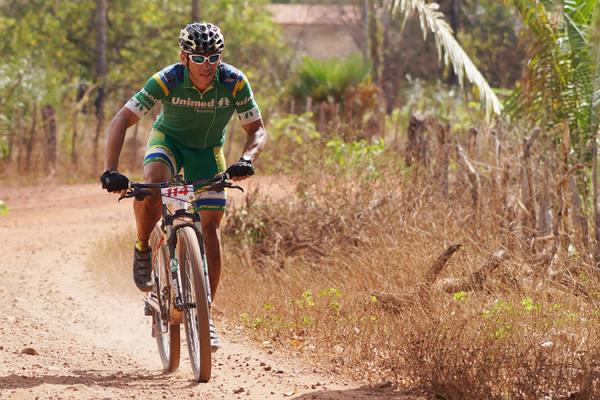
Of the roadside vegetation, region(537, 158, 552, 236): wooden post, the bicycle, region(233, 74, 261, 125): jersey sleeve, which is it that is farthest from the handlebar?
region(537, 158, 552, 236): wooden post

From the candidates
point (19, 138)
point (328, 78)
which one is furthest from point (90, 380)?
point (328, 78)

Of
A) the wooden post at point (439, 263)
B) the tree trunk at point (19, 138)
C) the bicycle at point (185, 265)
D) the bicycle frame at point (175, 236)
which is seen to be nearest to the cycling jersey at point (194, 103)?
the bicycle at point (185, 265)

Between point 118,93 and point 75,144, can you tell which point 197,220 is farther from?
point 118,93

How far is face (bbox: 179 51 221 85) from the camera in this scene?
6.17 metres

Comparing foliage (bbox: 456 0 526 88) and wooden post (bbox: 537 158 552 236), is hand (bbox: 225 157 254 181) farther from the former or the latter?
foliage (bbox: 456 0 526 88)

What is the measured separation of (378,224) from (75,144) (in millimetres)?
10556

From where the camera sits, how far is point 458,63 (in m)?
9.44

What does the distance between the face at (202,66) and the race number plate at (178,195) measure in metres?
0.65

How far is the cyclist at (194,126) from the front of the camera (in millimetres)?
6176

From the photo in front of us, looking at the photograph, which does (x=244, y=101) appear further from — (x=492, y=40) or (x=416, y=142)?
(x=492, y=40)

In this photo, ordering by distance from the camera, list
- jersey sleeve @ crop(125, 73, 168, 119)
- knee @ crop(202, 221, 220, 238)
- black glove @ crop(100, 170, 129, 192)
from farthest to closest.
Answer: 1. knee @ crop(202, 221, 220, 238)
2. jersey sleeve @ crop(125, 73, 168, 119)
3. black glove @ crop(100, 170, 129, 192)

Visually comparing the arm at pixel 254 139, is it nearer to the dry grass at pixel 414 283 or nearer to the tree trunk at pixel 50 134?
the dry grass at pixel 414 283

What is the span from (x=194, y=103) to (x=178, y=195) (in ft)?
2.09

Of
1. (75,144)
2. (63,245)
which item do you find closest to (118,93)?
(75,144)
